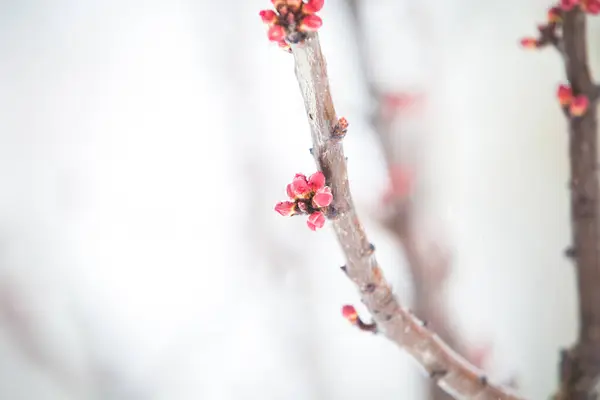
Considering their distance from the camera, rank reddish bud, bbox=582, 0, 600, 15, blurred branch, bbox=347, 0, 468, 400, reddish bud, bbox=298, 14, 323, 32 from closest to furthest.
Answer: reddish bud, bbox=298, 14, 323, 32, reddish bud, bbox=582, 0, 600, 15, blurred branch, bbox=347, 0, 468, 400

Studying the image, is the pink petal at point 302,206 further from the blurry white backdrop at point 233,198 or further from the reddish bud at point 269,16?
the blurry white backdrop at point 233,198

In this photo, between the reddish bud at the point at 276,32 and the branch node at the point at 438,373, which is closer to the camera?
the reddish bud at the point at 276,32

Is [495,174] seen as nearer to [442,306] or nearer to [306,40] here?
[442,306]

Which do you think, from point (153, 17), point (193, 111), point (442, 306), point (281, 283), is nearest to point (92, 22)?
point (153, 17)

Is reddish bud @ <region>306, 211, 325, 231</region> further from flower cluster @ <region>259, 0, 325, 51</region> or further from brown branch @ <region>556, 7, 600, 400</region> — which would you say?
brown branch @ <region>556, 7, 600, 400</region>

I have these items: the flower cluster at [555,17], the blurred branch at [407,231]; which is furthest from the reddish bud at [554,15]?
the blurred branch at [407,231]

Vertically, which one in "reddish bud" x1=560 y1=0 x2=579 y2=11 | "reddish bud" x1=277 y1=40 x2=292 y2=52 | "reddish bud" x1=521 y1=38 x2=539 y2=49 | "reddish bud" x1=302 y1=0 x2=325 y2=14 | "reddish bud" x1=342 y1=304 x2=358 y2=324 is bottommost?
"reddish bud" x1=342 y1=304 x2=358 y2=324

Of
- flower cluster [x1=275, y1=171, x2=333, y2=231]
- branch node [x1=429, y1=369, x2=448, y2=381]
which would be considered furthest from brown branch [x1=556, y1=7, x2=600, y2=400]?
flower cluster [x1=275, y1=171, x2=333, y2=231]
